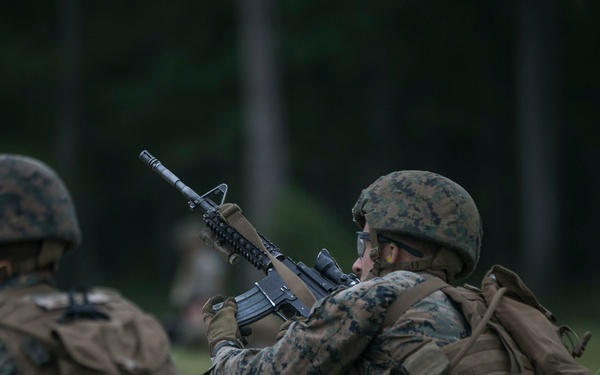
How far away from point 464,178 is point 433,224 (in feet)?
82.4

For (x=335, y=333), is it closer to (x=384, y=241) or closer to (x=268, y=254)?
(x=384, y=241)

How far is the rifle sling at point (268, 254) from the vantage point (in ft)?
18.8

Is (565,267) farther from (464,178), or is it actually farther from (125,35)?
(125,35)

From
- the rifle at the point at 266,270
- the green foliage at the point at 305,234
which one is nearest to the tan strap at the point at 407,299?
the rifle at the point at 266,270

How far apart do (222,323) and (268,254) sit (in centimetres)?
51

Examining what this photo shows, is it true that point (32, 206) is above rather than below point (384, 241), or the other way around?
above

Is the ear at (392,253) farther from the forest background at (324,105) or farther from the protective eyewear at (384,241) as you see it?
the forest background at (324,105)

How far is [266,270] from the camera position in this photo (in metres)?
6.02

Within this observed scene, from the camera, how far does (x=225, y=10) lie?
2831 cm

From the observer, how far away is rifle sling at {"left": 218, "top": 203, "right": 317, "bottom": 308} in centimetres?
573

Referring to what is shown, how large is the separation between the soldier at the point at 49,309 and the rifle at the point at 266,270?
1.50m

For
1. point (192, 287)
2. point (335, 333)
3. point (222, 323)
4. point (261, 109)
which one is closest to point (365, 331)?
point (335, 333)

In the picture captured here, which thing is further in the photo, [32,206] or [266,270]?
[266,270]

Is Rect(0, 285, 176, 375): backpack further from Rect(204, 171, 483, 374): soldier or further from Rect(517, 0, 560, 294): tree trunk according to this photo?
Rect(517, 0, 560, 294): tree trunk
